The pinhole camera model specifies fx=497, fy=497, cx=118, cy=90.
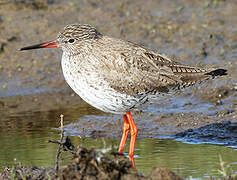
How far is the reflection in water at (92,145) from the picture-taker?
23.0 feet

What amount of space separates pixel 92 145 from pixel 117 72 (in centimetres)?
148

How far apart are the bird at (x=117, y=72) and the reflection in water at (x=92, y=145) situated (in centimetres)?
44

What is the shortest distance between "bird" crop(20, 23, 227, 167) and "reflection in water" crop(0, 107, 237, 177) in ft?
1.45

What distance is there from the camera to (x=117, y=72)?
747 cm

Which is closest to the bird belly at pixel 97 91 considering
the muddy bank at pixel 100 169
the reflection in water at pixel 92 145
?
the reflection in water at pixel 92 145

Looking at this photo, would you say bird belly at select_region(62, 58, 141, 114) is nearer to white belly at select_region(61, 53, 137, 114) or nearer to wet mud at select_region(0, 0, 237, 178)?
white belly at select_region(61, 53, 137, 114)

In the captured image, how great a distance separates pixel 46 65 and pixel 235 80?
4.51 m

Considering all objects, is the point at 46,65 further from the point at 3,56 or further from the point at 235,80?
the point at 235,80

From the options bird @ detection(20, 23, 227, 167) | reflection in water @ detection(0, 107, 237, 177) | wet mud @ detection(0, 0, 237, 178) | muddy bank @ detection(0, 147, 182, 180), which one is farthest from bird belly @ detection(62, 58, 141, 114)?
muddy bank @ detection(0, 147, 182, 180)

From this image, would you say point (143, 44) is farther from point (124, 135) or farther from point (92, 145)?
point (92, 145)

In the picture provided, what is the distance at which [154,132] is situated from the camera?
9039mm

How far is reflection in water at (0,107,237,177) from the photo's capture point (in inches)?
276

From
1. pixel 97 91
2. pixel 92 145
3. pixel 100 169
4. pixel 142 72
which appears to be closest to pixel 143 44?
pixel 92 145

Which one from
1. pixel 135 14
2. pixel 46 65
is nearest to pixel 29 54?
pixel 46 65
